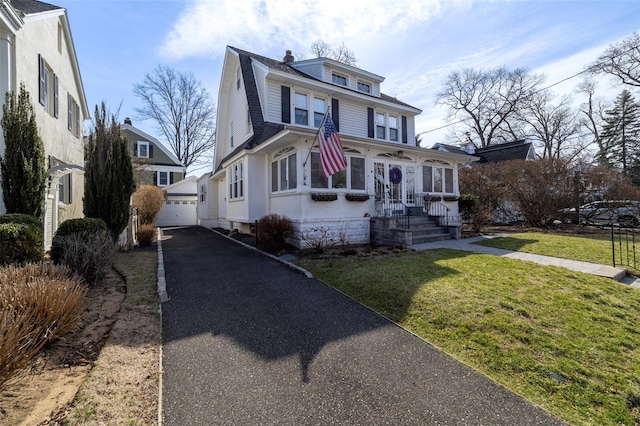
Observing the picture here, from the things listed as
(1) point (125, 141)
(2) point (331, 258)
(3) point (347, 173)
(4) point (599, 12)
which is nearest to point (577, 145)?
(4) point (599, 12)

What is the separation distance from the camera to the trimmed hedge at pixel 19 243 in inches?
201

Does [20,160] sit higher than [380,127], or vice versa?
[380,127]

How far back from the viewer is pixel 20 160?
6.87 m

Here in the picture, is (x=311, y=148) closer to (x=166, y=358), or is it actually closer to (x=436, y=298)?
(x=436, y=298)

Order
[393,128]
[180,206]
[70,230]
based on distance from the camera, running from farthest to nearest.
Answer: [180,206] → [393,128] → [70,230]

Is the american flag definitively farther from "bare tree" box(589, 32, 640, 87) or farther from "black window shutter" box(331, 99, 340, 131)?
"bare tree" box(589, 32, 640, 87)

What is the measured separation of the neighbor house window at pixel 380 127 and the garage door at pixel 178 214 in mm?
16950

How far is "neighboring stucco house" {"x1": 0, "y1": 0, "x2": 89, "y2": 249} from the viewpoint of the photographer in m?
7.14

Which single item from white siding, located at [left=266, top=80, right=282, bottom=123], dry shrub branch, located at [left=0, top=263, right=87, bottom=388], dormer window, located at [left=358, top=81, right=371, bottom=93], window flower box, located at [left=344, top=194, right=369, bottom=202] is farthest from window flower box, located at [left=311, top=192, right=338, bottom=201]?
dormer window, located at [left=358, top=81, right=371, bottom=93]

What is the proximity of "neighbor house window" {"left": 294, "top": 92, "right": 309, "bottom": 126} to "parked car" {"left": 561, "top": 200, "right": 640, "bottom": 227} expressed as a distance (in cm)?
1377

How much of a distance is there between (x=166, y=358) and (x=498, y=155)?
31.7m

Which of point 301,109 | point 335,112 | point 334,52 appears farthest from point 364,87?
point 334,52

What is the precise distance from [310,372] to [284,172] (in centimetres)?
878

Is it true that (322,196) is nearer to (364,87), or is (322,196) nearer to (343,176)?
(343,176)
